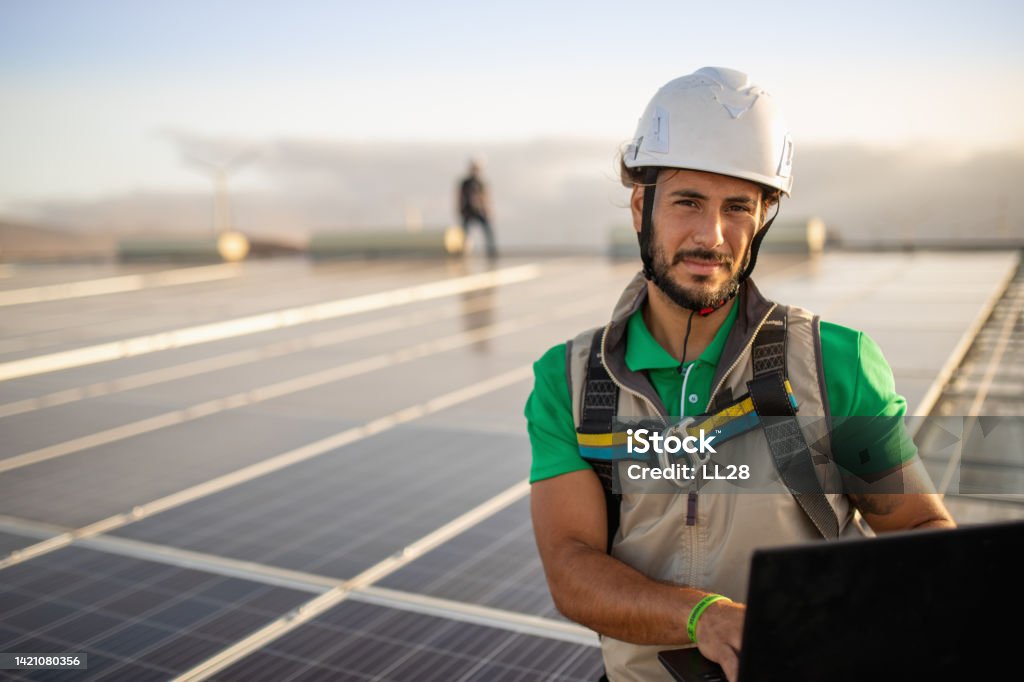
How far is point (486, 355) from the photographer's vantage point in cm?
1144

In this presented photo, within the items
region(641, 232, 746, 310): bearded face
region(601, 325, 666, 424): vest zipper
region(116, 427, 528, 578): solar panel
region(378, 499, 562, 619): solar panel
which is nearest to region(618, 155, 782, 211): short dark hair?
region(641, 232, 746, 310): bearded face

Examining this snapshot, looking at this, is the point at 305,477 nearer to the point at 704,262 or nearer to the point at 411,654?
the point at 411,654

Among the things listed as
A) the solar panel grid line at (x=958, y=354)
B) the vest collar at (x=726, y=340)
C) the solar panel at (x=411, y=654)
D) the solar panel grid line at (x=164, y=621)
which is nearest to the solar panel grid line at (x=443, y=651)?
the solar panel at (x=411, y=654)

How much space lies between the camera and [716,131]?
8.28ft

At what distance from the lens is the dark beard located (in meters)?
2.49

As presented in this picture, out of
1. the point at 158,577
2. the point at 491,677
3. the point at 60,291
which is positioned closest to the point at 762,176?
the point at 491,677

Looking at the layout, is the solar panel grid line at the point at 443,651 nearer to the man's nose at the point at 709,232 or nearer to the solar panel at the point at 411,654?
the solar panel at the point at 411,654

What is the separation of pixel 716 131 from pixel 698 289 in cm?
41

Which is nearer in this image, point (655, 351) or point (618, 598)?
point (618, 598)

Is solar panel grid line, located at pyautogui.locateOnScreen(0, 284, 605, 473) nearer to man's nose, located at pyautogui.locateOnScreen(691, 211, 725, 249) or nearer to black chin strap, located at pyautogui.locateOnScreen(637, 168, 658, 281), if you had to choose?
black chin strap, located at pyautogui.locateOnScreen(637, 168, 658, 281)

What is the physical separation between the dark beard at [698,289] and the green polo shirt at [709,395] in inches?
4.2

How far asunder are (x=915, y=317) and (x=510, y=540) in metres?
9.06

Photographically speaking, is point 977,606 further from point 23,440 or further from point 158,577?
point 23,440

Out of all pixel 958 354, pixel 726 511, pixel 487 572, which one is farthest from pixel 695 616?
pixel 958 354
